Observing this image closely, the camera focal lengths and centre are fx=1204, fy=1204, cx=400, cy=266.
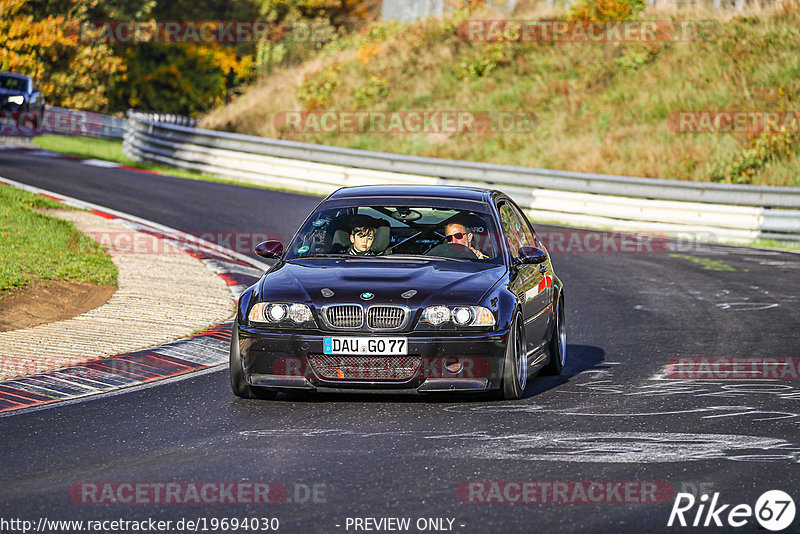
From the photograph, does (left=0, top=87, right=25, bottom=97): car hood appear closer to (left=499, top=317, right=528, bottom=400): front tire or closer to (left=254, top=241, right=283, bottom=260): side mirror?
(left=254, top=241, right=283, bottom=260): side mirror

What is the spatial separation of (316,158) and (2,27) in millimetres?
23107

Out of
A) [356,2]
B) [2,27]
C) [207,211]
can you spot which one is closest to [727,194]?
[207,211]

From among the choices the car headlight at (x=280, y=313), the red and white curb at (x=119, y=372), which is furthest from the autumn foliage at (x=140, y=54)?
the car headlight at (x=280, y=313)

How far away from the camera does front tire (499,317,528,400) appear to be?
27.1 ft

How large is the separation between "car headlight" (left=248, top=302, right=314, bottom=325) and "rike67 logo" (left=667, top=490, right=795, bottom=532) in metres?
3.13

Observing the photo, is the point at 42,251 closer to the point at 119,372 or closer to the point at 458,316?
the point at 119,372

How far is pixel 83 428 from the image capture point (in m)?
7.59

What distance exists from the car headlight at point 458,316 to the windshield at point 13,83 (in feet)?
113

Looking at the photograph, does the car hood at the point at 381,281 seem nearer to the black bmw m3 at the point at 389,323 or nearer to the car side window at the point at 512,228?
the black bmw m3 at the point at 389,323

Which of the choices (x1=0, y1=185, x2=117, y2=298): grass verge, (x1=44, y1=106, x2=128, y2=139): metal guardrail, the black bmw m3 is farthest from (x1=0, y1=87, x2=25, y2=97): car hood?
the black bmw m3

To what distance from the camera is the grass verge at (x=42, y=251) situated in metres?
12.9

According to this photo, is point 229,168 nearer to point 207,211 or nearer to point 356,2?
point 207,211

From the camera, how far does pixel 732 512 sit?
5.61 meters

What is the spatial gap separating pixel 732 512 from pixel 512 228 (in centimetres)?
476
